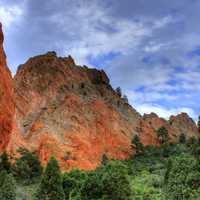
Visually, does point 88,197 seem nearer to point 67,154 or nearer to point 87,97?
point 67,154

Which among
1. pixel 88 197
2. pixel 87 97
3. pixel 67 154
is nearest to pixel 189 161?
pixel 88 197

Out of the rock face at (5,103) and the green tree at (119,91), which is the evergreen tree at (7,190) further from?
the green tree at (119,91)

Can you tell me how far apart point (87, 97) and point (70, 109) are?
240 inches

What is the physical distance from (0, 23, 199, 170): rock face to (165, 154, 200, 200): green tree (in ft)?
176

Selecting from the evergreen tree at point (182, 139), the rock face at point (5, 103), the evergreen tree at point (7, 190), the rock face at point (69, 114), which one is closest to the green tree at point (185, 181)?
the rock face at point (5, 103)

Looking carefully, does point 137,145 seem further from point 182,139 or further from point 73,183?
point 73,183

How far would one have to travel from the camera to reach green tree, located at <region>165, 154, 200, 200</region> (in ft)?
57.2

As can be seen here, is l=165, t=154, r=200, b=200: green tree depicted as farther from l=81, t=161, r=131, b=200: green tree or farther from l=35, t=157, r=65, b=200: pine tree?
A: l=35, t=157, r=65, b=200: pine tree

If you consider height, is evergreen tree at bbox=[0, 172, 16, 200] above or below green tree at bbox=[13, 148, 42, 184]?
below

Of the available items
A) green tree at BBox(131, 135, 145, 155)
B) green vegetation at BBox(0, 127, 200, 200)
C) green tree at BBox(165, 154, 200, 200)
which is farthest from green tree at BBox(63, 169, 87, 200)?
green tree at BBox(131, 135, 145, 155)

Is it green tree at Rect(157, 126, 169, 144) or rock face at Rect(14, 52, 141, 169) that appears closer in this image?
rock face at Rect(14, 52, 141, 169)

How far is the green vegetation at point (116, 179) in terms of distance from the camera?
18.0m

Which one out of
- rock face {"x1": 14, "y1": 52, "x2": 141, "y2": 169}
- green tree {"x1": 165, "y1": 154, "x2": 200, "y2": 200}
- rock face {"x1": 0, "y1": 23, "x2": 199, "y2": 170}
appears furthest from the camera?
rock face {"x1": 14, "y1": 52, "x2": 141, "y2": 169}

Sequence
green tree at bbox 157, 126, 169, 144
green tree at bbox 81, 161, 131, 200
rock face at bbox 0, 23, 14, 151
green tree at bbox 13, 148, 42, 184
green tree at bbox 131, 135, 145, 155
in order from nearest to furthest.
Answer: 1. rock face at bbox 0, 23, 14, 151
2. green tree at bbox 81, 161, 131, 200
3. green tree at bbox 13, 148, 42, 184
4. green tree at bbox 131, 135, 145, 155
5. green tree at bbox 157, 126, 169, 144
